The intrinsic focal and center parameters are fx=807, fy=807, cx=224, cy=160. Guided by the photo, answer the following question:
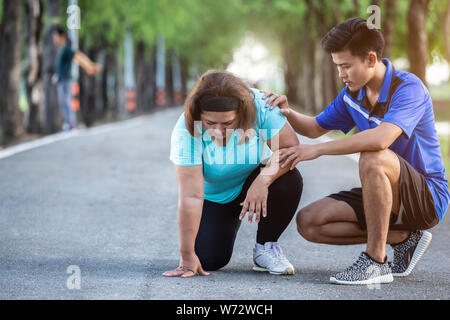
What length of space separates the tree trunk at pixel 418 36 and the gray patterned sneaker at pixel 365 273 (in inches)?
536

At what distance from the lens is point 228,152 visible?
200 inches

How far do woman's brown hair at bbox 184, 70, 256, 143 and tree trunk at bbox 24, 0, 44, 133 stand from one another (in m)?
15.3

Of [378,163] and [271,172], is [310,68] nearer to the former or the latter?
[271,172]

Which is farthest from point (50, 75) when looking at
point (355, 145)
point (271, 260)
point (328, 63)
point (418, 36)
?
point (355, 145)

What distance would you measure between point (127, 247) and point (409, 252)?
2171 millimetres

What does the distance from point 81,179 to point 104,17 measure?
1685 centimetres

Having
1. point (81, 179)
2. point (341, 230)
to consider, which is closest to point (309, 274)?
point (341, 230)

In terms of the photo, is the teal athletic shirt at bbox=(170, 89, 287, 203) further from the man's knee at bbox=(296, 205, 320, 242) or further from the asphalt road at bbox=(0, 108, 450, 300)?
the asphalt road at bbox=(0, 108, 450, 300)

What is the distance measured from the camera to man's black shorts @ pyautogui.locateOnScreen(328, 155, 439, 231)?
4762 millimetres

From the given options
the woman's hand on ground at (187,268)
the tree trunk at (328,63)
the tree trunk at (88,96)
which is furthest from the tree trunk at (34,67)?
the woman's hand on ground at (187,268)

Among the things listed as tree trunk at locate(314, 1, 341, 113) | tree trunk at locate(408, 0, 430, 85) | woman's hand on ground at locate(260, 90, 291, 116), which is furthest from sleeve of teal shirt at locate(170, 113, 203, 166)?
tree trunk at locate(314, 1, 341, 113)

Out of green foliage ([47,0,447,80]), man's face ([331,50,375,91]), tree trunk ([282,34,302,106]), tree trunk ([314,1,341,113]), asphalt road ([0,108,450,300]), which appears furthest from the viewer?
tree trunk ([282,34,302,106])

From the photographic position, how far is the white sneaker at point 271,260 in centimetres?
513
